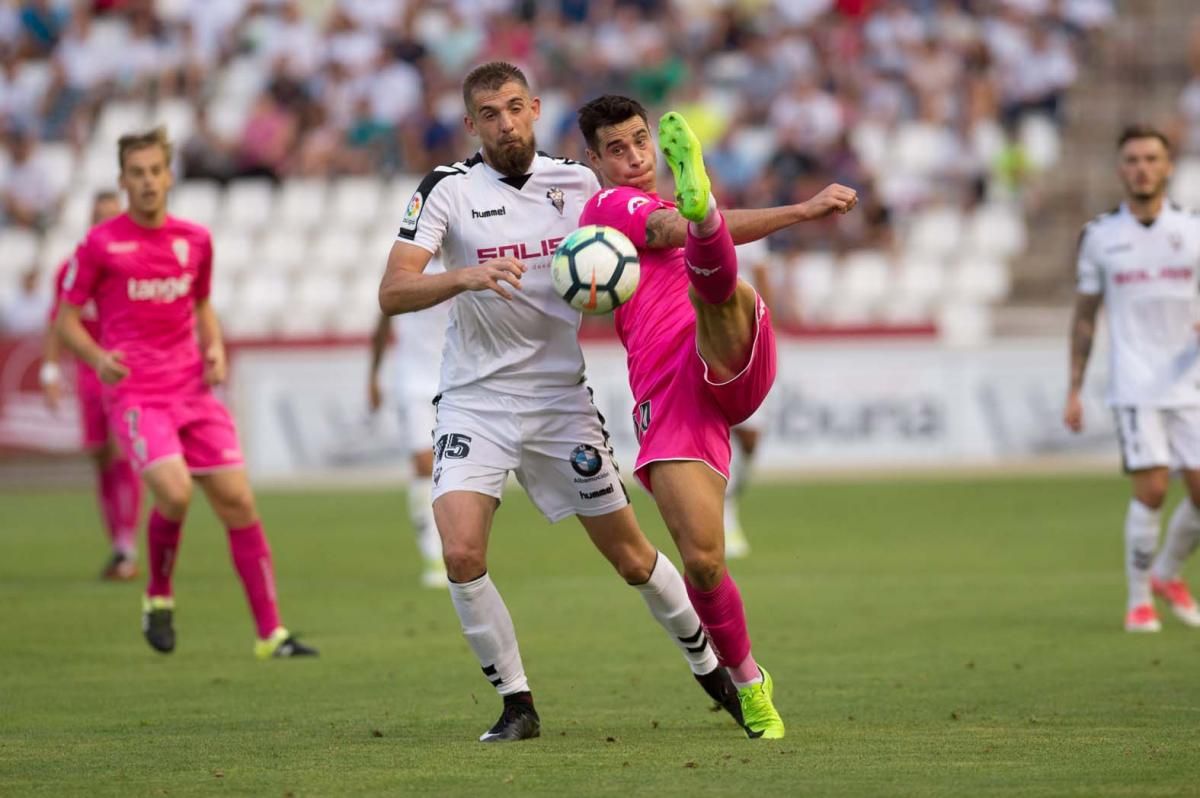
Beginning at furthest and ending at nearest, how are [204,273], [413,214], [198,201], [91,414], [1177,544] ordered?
1. [198,201]
2. [91,414]
3. [1177,544]
4. [204,273]
5. [413,214]

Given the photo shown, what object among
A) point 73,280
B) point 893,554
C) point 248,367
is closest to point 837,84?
point 248,367

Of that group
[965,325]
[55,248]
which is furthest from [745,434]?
[55,248]

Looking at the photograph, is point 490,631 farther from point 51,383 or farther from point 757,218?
point 51,383

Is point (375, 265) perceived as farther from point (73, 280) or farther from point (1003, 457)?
point (73, 280)

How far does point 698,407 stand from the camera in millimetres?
7719

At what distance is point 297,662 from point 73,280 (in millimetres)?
2422

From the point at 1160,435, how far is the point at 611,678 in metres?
3.69

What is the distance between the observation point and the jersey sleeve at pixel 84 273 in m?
10.8

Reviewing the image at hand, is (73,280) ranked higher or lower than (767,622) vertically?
higher

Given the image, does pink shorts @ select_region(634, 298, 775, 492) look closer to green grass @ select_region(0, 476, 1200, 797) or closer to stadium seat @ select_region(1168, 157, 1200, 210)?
green grass @ select_region(0, 476, 1200, 797)

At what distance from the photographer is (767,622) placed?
38.6ft

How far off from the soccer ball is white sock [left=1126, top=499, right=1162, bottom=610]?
514 centimetres

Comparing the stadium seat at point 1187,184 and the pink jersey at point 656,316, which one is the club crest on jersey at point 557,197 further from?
the stadium seat at point 1187,184

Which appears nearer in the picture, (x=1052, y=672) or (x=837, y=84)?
(x=1052, y=672)
